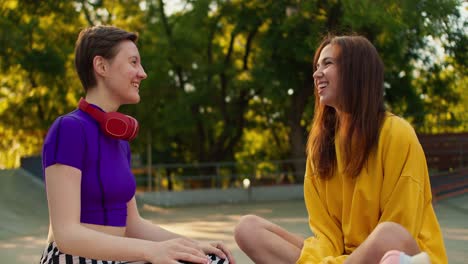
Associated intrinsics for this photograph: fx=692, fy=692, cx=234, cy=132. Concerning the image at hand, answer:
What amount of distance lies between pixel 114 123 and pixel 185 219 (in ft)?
30.7

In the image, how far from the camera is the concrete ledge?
A: 15.6m

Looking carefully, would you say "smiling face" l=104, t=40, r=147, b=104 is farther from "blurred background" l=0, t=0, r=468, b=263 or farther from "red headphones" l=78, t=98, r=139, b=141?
"blurred background" l=0, t=0, r=468, b=263

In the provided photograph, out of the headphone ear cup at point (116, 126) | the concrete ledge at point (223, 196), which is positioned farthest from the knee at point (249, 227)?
the concrete ledge at point (223, 196)

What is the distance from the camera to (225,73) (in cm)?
1733

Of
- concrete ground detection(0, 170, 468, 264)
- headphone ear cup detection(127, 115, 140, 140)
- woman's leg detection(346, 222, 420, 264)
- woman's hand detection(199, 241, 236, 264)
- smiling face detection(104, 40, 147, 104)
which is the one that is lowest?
concrete ground detection(0, 170, 468, 264)

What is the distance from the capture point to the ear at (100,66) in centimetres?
231

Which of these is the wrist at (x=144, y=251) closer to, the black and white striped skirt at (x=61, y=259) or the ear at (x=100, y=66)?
the black and white striped skirt at (x=61, y=259)

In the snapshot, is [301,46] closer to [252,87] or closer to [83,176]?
[252,87]

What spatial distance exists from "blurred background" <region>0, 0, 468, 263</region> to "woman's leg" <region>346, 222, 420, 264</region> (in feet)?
33.8

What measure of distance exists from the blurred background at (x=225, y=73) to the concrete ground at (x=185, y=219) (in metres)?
0.22

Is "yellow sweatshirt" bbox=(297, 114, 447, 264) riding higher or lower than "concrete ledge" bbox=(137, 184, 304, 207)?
higher

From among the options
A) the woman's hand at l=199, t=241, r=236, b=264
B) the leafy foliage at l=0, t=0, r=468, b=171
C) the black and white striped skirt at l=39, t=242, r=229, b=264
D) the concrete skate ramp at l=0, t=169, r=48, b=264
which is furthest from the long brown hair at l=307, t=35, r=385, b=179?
the leafy foliage at l=0, t=0, r=468, b=171

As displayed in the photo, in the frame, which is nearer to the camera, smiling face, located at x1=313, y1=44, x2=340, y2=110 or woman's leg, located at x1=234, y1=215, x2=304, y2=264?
smiling face, located at x1=313, y1=44, x2=340, y2=110

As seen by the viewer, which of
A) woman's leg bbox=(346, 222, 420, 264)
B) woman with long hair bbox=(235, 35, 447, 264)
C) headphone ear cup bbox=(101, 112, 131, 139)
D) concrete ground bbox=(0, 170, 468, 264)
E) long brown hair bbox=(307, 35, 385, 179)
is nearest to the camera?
headphone ear cup bbox=(101, 112, 131, 139)
